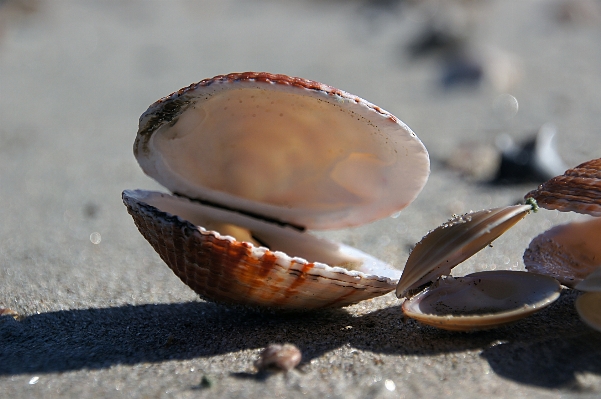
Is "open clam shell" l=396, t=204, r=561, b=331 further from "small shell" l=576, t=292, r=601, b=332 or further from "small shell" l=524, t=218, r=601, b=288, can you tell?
"small shell" l=524, t=218, r=601, b=288

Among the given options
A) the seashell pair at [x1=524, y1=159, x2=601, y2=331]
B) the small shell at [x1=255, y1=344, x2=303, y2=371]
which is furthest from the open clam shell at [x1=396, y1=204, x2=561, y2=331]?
the small shell at [x1=255, y1=344, x2=303, y2=371]

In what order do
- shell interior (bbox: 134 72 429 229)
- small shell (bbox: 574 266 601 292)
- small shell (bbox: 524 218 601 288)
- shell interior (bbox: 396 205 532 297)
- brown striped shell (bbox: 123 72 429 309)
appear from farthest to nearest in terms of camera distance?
shell interior (bbox: 134 72 429 229), small shell (bbox: 524 218 601 288), brown striped shell (bbox: 123 72 429 309), shell interior (bbox: 396 205 532 297), small shell (bbox: 574 266 601 292)

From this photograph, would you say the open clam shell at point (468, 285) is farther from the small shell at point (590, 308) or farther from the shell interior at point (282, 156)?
the shell interior at point (282, 156)

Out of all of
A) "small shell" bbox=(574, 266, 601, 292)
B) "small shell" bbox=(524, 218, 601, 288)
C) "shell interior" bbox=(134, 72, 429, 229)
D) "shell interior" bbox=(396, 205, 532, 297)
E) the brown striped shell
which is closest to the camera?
"small shell" bbox=(574, 266, 601, 292)

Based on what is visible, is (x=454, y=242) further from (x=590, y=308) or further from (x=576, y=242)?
(x=576, y=242)

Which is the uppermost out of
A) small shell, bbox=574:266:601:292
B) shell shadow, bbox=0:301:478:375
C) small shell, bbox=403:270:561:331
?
small shell, bbox=574:266:601:292

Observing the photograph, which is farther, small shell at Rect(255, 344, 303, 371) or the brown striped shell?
the brown striped shell
